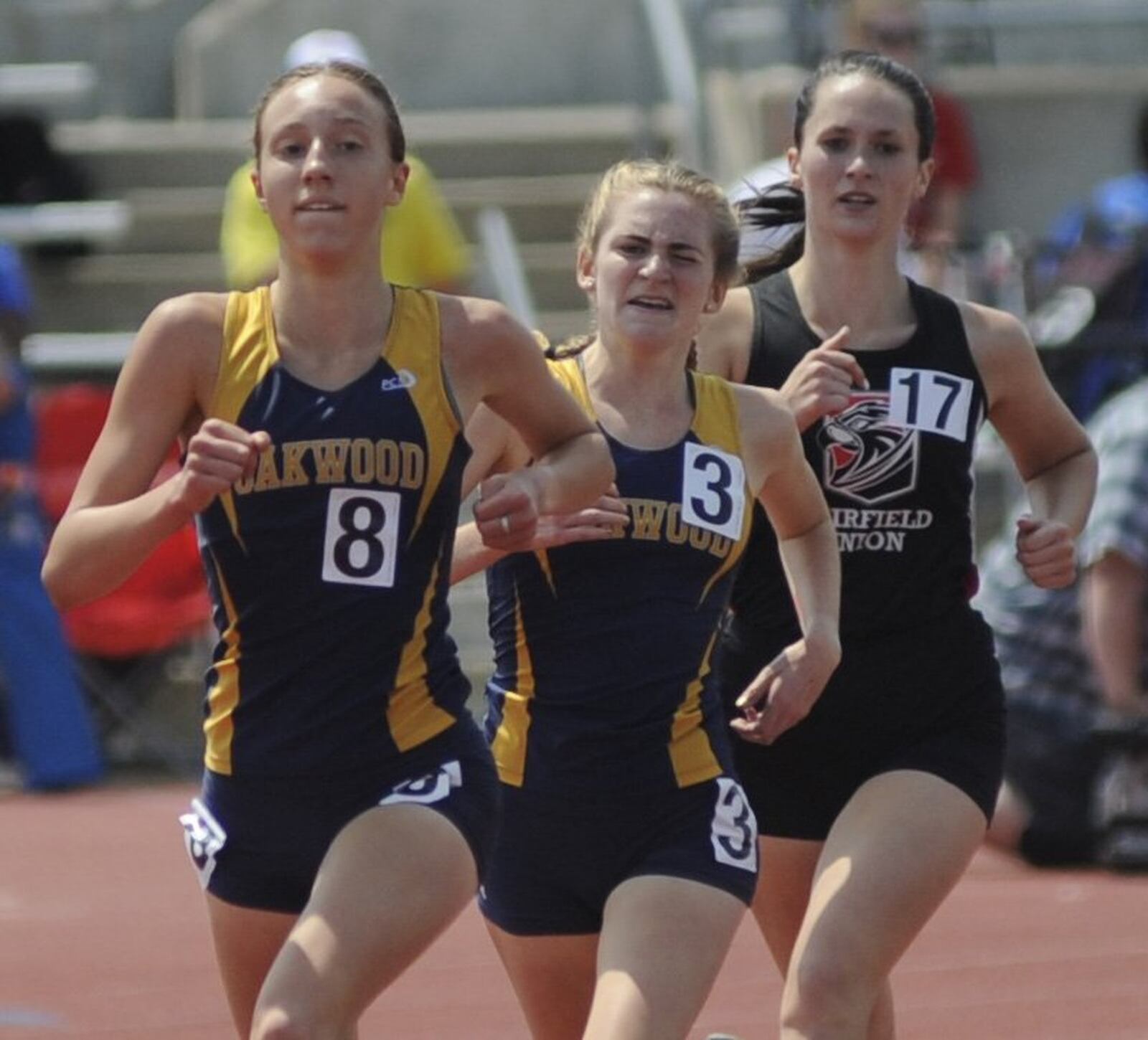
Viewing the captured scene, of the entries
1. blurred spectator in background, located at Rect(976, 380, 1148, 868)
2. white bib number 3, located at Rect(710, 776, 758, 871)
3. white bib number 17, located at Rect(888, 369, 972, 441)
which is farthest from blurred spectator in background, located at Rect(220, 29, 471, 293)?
white bib number 3, located at Rect(710, 776, 758, 871)

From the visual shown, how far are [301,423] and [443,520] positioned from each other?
0.28m

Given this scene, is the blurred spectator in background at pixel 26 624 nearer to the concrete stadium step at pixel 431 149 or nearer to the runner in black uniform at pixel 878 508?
the concrete stadium step at pixel 431 149

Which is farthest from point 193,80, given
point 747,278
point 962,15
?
point 747,278

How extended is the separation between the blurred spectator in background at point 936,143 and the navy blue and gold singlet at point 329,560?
5.85m

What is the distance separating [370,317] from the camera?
4.79m

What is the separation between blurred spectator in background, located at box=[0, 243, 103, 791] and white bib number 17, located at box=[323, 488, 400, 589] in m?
6.57

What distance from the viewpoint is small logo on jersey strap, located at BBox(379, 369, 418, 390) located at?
186 inches

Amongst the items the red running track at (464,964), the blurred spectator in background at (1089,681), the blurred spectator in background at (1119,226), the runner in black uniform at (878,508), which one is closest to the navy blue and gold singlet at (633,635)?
the runner in black uniform at (878,508)

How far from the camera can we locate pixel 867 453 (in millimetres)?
5520

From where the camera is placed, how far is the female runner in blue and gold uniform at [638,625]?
5.08 metres

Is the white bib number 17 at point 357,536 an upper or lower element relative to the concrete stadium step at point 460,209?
upper

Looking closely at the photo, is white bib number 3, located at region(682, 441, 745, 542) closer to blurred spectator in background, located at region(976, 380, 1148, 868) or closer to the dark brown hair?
the dark brown hair

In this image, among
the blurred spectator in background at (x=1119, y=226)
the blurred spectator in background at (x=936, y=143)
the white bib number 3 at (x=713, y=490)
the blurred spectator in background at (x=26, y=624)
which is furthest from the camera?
the blurred spectator in background at (x=936, y=143)

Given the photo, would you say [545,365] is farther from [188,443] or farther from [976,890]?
[976,890]
